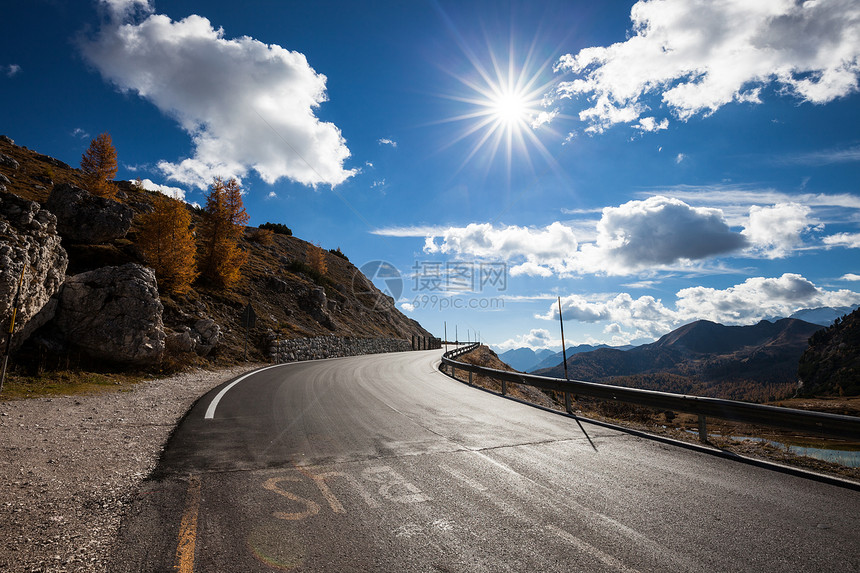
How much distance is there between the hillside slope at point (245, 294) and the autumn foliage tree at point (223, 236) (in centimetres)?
151

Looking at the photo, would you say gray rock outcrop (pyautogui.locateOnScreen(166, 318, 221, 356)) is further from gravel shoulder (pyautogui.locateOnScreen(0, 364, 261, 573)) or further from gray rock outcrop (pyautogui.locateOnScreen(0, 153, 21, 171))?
gray rock outcrop (pyautogui.locateOnScreen(0, 153, 21, 171))

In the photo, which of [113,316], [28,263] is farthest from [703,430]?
[113,316]

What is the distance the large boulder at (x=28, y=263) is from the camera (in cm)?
1011

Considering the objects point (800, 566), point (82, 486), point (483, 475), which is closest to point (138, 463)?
point (82, 486)

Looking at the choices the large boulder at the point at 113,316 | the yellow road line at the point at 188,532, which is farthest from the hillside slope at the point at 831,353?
the large boulder at the point at 113,316

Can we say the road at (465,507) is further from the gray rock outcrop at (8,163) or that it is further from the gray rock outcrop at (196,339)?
the gray rock outcrop at (8,163)

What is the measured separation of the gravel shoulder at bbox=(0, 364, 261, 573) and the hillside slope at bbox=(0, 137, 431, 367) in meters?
6.25

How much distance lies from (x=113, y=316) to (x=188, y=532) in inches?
554

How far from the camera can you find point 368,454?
5.38m

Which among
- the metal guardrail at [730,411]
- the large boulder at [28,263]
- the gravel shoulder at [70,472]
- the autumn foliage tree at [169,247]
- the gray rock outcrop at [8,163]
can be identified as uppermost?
the gray rock outcrop at [8,163]

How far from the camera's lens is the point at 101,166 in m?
40.1

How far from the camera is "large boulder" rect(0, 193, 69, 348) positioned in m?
10.1

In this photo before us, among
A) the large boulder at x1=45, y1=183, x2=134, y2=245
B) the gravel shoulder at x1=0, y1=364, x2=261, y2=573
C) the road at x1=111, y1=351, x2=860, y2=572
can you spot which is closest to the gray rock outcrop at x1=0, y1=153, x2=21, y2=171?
the large boulder at x1=45, y1=183, x2=134, y2=245

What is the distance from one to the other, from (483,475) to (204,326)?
19.1m
